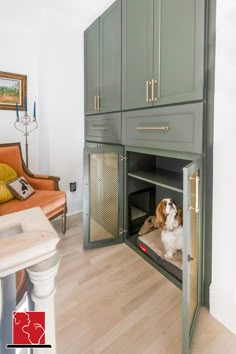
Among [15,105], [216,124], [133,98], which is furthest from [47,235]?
[15,105]

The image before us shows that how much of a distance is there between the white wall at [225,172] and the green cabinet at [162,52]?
0.11m

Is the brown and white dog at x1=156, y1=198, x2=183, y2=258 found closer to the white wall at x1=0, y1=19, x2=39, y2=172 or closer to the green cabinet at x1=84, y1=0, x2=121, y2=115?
the green cabinet at x1=84, y1=0, x2=121, y2=115

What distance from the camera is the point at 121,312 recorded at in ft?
4.66

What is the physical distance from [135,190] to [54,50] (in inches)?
75.8

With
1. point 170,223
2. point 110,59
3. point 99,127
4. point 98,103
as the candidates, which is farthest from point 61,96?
point 170,223

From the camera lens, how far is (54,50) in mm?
2688

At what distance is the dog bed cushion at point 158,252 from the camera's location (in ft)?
5.78

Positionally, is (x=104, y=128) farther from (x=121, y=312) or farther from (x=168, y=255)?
(x=121, y=312)

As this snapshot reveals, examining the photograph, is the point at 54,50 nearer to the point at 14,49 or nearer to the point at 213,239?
the point at 14,49

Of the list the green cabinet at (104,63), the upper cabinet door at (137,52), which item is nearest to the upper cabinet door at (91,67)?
the green cabinet at (104,63)

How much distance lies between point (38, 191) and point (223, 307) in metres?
1.88

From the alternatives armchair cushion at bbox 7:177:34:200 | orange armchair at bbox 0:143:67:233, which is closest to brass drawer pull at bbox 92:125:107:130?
orange armchair at bbox 0:143:67:233

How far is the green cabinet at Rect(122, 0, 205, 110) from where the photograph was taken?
1337 mm

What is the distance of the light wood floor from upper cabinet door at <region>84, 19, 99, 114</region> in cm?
164
